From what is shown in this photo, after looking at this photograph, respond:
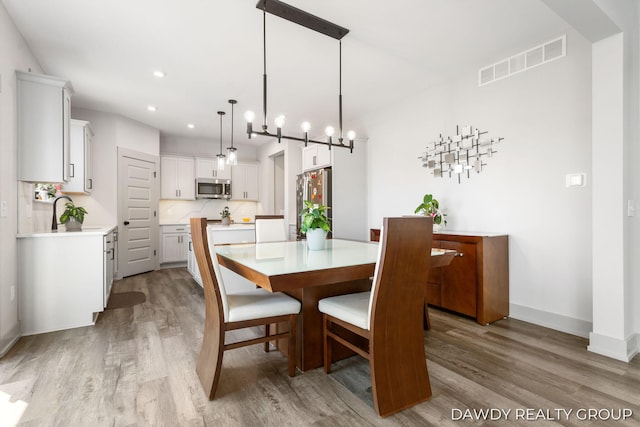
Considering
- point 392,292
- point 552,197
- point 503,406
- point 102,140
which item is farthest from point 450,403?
point 102,140

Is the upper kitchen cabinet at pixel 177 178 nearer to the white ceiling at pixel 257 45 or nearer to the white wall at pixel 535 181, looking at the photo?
the white ceiling at pixel 257 45

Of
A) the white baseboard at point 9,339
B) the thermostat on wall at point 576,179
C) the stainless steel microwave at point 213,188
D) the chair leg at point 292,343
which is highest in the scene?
the stainless steel microwave at point 213,188

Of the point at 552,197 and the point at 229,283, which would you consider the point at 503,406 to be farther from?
the point at 229,283

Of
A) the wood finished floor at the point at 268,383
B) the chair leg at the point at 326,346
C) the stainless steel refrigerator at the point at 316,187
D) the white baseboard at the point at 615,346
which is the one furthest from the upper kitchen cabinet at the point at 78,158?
the white baseboard at the point at 615,346

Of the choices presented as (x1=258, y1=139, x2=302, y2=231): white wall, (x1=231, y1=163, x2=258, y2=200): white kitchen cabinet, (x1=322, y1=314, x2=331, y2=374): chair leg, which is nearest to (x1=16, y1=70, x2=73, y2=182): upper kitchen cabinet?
(x1=322, y1=314, x2=331, y2=374): chair leg

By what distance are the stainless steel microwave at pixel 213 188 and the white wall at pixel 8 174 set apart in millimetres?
3851

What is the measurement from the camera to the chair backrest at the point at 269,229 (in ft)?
11.0

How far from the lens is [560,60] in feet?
9.14

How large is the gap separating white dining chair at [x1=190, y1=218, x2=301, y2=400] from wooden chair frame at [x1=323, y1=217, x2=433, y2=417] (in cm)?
47

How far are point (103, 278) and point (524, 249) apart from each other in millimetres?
4182

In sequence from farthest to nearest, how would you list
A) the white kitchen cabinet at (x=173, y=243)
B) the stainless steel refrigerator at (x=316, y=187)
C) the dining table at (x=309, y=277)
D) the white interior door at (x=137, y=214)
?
the white kitchen cabinet at (x=173, y=243)
the white interior door at (x=137, y=214)
the stainless steel refrigerator at (x=316, y=187)
the dining table at (x=309, y=277)

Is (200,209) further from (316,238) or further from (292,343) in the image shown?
(292,343)

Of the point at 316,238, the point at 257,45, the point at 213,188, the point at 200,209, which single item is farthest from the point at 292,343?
the point at 200,209

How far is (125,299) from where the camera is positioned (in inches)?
154
